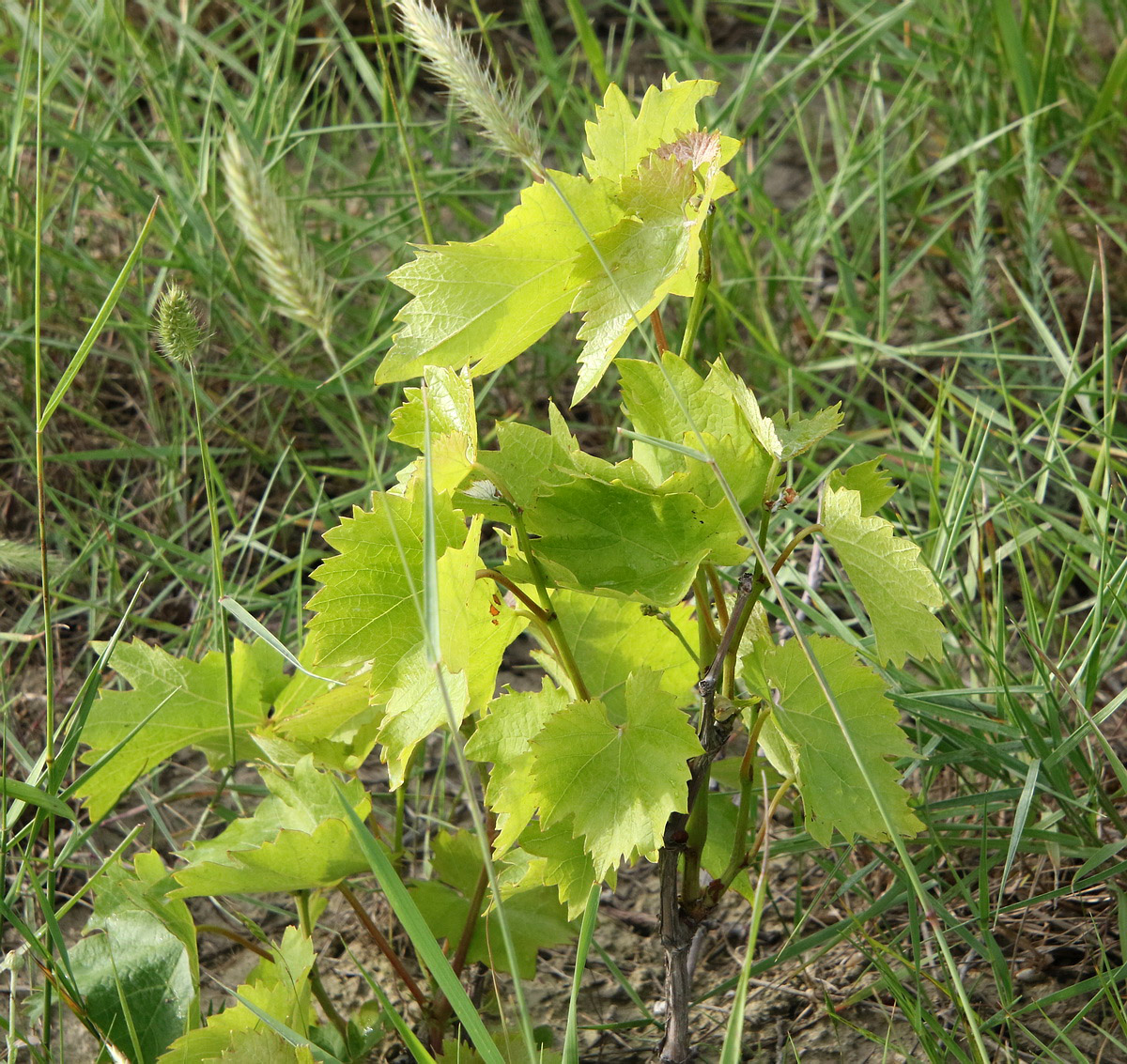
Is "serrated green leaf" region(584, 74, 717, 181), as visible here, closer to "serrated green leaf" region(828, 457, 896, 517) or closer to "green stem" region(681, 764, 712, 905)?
"serrated green leaf" region(828, 457, 896, 517)

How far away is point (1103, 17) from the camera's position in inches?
97.9

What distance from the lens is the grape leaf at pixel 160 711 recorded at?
114cm

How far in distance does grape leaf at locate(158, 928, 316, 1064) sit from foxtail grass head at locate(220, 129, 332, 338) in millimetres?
656

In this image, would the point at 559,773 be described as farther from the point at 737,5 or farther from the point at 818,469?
the point at 737,5

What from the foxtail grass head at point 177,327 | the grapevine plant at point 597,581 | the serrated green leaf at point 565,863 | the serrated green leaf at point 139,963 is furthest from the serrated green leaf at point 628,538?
the serrated green leaf at point 139,963

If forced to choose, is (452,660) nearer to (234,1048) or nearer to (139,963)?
(234,1048)

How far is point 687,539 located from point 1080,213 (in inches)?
68.4

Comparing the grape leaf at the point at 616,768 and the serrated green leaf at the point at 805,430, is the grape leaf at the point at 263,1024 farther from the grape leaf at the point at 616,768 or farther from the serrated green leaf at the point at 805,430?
the serrated green leaf at the point at 805,430

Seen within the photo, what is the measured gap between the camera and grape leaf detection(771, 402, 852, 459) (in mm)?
819

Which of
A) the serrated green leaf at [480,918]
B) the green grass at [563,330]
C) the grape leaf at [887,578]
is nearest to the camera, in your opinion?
the grape leaf at [887,578]

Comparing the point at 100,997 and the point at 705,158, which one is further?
the point at 100,997

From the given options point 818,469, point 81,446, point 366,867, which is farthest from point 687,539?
point 81,446

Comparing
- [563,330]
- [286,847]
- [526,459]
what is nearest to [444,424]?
[526,459]

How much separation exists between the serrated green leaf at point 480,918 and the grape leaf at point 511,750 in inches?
9.8
